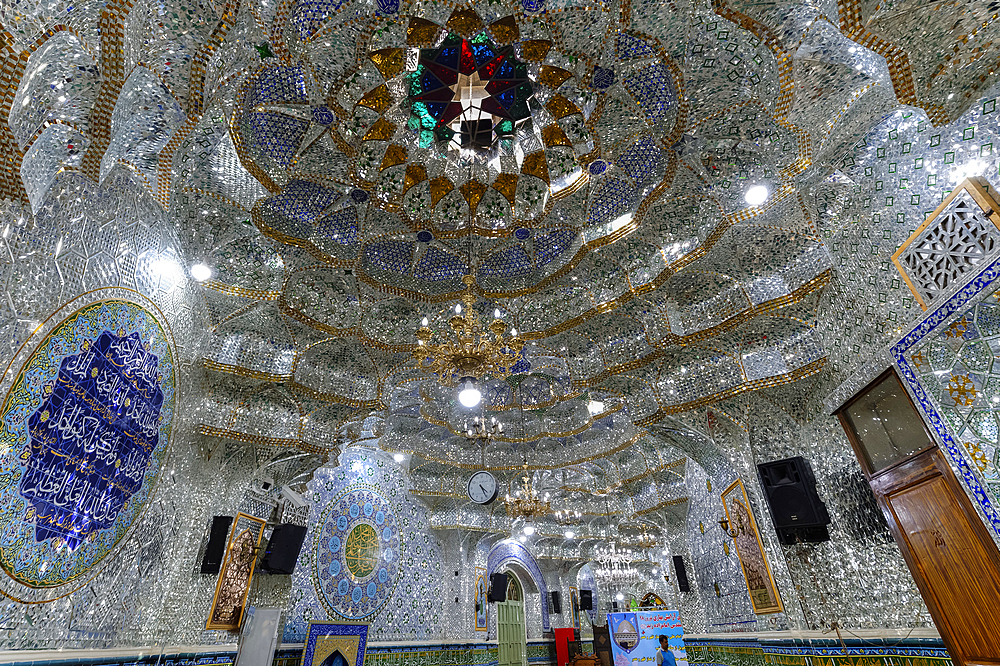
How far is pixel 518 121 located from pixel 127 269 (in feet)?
16.6

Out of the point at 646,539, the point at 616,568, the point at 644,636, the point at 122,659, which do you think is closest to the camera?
the point at 122,659

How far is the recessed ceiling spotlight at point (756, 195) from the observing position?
5.99 meters

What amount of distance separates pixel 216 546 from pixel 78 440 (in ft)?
11.1

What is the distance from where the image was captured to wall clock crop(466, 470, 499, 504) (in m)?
11.0

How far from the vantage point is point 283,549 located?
A: 837cm

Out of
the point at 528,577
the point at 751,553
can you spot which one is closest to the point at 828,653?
the point at 751,553

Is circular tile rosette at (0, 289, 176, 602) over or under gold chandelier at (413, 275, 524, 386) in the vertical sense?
under

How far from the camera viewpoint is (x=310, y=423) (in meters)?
8.57

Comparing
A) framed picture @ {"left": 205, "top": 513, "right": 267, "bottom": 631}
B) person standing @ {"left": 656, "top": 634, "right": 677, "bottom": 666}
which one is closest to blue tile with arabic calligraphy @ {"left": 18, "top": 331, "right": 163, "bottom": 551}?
framed picture @ {"left": 205, "top": 513, "right": 267, "bottom": 631}

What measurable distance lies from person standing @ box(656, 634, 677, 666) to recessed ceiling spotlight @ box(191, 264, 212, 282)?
11.7 metres

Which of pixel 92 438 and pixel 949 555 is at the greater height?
pixel 92 438

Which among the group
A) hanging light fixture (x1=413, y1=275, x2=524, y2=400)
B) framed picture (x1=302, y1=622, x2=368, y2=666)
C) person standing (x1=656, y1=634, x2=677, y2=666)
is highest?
hanging light fixture (x1=413, y1=275, x2=524, y2=400)

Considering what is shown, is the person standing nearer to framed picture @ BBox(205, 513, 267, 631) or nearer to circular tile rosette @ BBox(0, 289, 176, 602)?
framed picture @ BBox(205, 513, 267, 631)

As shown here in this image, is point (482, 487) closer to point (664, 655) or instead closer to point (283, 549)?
point (283, 549)
